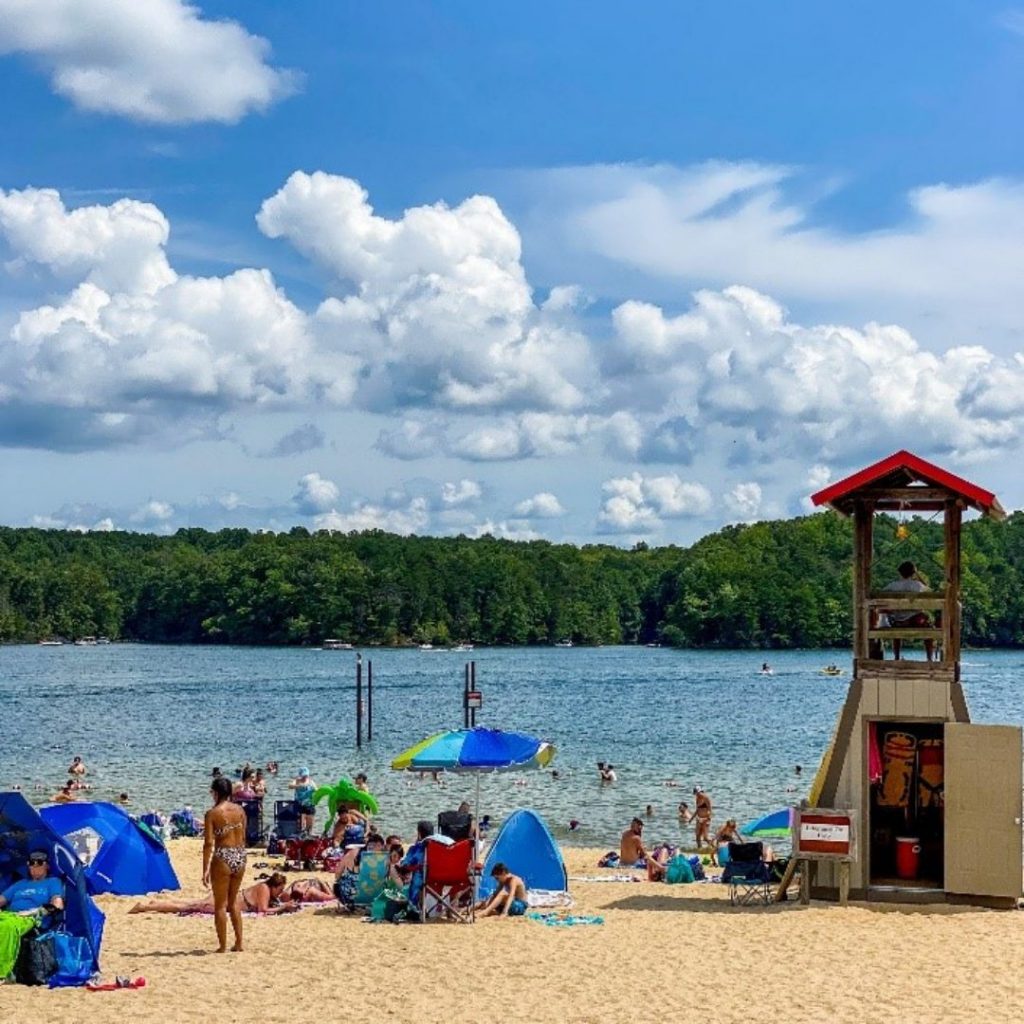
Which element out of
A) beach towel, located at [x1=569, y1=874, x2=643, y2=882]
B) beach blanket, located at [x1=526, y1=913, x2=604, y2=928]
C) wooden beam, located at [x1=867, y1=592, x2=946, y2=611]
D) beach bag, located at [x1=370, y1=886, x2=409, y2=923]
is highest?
wooden beam, located at [x1=867, y1=592, x2=946, y2=611]

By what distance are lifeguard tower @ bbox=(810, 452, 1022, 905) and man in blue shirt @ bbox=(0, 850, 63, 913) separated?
24.5 feet

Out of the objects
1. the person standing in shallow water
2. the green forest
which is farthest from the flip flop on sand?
the green forest

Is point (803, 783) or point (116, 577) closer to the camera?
point (803, 783)

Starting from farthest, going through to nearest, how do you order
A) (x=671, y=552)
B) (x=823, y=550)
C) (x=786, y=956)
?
(x=671, y=552) < (x=823, y=550) < (x=786, y=956)

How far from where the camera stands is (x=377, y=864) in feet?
49.7

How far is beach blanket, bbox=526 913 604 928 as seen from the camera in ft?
47.2

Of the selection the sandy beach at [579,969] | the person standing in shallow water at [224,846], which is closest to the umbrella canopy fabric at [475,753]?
the sandy beach at [579,969]

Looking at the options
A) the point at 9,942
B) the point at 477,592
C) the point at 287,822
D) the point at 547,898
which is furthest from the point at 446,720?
the point at 477,592

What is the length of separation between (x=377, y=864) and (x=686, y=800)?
57.7ft

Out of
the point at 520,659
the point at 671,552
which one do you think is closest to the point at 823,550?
the point at 520,659

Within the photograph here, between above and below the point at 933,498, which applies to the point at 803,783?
below

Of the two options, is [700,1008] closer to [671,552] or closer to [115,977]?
[115,977]

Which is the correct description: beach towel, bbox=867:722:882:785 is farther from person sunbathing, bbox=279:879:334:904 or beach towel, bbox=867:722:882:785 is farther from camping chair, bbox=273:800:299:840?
camping chair, bbox=273:800:299:840

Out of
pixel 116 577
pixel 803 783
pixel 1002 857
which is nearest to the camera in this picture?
pixel 1002 857
